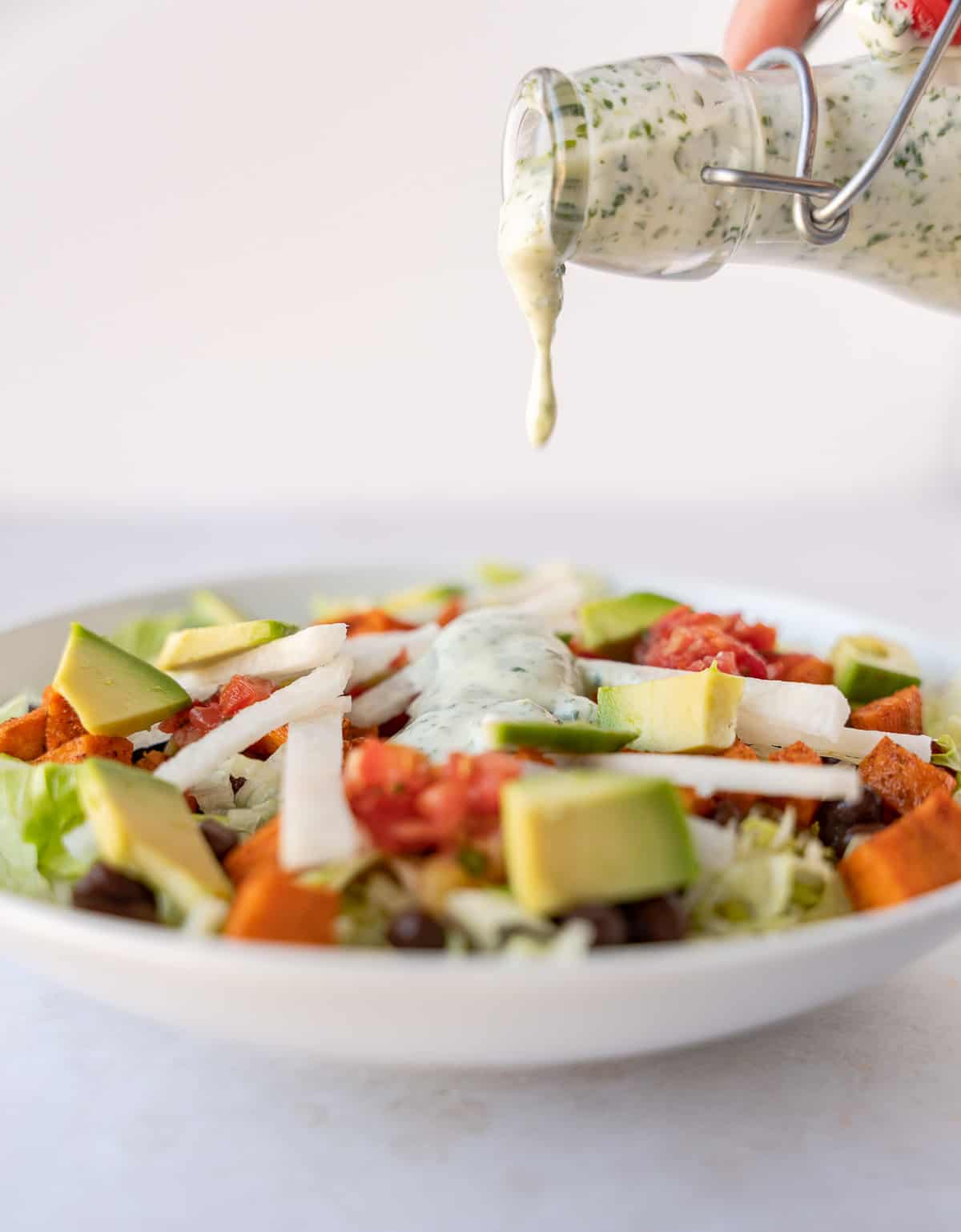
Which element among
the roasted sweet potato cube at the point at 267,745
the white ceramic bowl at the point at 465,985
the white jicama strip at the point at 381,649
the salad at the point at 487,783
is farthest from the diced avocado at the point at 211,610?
the white ceramic bowl at the point at 465,985

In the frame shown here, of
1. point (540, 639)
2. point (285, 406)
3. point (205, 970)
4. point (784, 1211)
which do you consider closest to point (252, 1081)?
point (205, 970)

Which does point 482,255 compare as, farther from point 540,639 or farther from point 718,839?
point 718,839

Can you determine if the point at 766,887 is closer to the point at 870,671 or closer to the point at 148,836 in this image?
the point at 148,836

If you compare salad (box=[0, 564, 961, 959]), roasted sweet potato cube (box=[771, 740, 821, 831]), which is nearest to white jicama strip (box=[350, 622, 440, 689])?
salad (box=[0, 564, 961, 959])

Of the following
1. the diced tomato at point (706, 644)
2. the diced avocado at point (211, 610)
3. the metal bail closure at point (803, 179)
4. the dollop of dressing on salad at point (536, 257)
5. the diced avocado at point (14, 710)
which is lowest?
the diced avocado at point (14, 710)

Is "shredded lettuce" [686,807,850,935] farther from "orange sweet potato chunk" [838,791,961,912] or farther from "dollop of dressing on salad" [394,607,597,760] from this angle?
"dollop of dressing on salad" [394,607,597,760]

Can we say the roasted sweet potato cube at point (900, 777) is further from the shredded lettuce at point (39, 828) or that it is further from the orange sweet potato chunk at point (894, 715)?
the shredded lettuce at point (39, 828)
